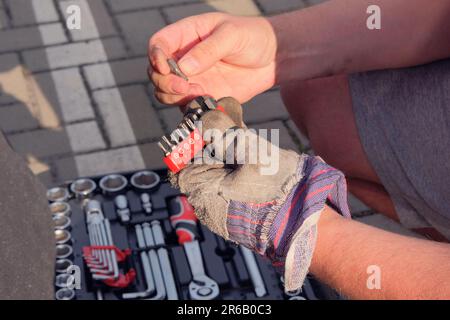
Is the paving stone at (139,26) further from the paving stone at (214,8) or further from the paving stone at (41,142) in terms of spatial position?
the paving stone at (41,142)

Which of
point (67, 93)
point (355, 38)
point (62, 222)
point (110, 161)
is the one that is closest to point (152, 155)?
point (110, 161)

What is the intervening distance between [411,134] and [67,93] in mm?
1736

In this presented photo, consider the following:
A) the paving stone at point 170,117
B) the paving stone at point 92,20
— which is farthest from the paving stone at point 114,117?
the paving stone at point 92,20

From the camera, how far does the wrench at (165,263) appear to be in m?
2.02

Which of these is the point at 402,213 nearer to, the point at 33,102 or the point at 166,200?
the point at 166,200

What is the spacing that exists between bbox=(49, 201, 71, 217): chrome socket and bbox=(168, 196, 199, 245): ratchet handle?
33 cm

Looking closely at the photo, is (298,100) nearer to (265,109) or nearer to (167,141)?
(167,141)

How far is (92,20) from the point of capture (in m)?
3.36

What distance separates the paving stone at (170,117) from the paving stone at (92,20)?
62 cm

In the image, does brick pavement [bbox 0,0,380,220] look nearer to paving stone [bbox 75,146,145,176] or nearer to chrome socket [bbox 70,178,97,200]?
paving stone [bbox 75,146,145,176]

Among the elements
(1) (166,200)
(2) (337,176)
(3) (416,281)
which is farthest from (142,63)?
(3) (416,281)

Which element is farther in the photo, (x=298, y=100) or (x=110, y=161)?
(x=110, y=161)

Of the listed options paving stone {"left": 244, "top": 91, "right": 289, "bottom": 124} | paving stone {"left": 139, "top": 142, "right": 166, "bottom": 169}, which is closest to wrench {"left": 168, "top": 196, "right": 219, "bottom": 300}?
paving stone {"left": 139, "top": 142, "right": 166, "bottom": 169}

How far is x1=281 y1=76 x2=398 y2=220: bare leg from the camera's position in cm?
191
